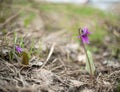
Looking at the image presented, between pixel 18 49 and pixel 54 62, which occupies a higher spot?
pixel 18 49

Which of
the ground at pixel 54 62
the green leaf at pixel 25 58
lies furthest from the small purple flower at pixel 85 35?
the green leaf at pixel 25 58

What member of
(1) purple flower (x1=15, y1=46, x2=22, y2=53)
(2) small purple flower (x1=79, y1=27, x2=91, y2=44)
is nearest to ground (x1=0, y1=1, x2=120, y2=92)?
(1) purple flower (x1=15, y1=46, x2=22, y2=53)

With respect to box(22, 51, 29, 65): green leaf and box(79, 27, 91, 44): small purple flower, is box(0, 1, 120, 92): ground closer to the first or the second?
box(22, 51, 29, 65): green leaf

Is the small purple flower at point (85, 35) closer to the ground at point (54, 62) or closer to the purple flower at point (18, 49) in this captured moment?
the ground at point (54, 62)

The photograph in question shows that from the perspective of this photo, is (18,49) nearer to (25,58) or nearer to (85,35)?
(25,58)

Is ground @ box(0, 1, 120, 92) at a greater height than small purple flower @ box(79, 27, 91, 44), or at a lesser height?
lesser

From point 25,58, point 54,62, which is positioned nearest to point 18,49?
point 25,58

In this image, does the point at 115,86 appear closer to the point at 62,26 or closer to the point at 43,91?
the point at 43,91

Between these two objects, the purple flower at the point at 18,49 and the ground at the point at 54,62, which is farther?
the purple flower at the point at 18,49

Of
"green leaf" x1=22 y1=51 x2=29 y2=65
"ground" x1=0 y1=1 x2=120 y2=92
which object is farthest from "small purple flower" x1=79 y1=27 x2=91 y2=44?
"green leaf" x1=22 y1=51 x2=29 y2=65

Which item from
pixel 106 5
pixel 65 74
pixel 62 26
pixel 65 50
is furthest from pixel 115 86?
pixel 106 5

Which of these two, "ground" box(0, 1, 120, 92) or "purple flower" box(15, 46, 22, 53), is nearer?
"ground" box(0, 1, 120, 92)
